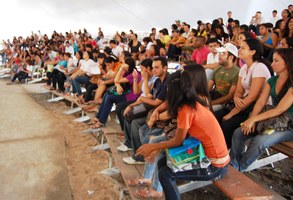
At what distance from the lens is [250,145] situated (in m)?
2.43

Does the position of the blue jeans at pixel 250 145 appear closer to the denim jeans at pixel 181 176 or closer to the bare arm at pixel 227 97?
the denim jeans at pixel 181 176

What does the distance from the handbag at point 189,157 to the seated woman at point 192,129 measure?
0.04 meters

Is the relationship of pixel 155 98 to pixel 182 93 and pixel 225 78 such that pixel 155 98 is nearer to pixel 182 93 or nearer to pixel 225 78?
pixel 225 78

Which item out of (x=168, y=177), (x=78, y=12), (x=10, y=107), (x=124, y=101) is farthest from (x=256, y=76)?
(x=78, y=12)

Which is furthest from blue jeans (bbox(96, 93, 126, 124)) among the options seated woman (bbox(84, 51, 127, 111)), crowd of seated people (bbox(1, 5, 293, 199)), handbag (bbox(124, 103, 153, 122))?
handbag (bbox(124, 103, 153, 122))

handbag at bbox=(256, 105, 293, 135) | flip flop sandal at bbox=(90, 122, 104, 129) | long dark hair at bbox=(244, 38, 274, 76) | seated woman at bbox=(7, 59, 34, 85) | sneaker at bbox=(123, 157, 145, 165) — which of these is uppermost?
long dark hair at bbox=(244, 38, 274, 76)

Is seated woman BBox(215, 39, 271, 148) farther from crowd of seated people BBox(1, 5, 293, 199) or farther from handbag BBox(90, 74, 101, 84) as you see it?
handbag BBox(90, 74, 101, 84)

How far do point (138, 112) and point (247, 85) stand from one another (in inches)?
51.9

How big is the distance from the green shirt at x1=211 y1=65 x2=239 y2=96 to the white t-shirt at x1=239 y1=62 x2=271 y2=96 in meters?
0.19

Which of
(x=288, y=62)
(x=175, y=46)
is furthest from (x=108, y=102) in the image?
(x=175, y=46)

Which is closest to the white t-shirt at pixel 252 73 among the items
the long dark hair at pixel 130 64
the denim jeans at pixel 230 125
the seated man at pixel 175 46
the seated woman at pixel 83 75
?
the denim jeans at pixel 230 125

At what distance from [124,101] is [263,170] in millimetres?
2233

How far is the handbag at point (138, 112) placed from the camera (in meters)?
3.36

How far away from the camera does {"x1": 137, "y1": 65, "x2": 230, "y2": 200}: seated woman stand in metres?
1.90
